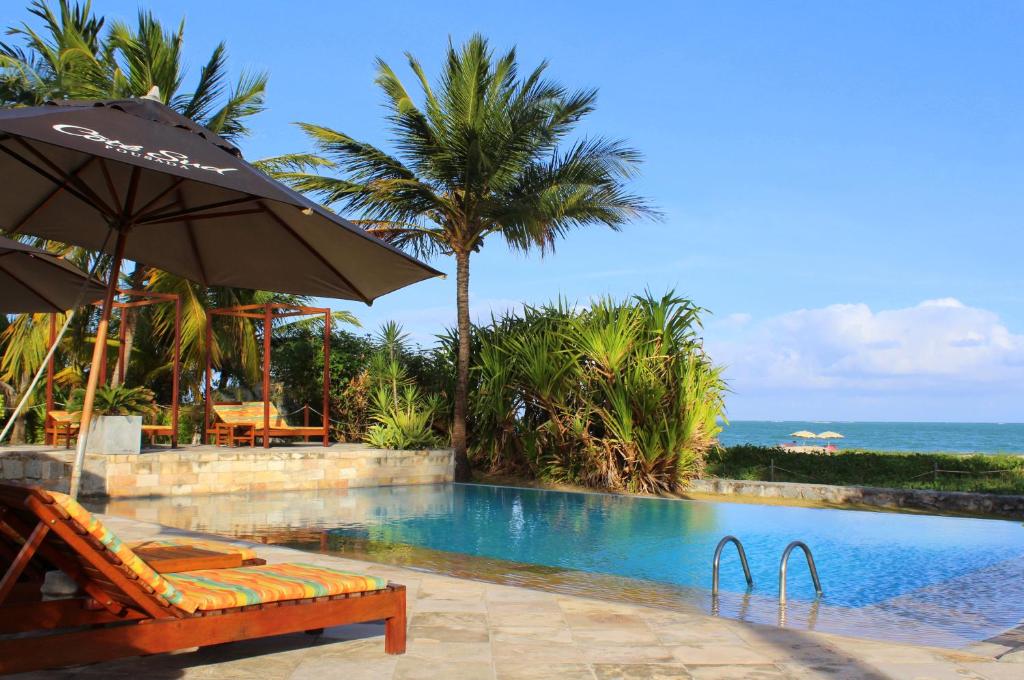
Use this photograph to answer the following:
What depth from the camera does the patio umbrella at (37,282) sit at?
6707 millimetres

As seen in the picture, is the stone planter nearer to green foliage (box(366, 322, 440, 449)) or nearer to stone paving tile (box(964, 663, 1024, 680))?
green foliage (box(366, 322, 440, 449))

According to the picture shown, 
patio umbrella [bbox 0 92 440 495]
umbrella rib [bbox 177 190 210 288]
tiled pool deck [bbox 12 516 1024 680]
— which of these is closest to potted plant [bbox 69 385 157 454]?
patio umbrella [bbox 0 92 440 495]

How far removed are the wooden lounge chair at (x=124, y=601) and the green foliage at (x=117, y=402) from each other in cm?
979

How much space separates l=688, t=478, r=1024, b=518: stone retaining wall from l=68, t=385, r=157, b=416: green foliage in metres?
8.98

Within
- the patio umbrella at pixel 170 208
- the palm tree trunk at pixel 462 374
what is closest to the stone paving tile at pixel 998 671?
the patio umbrella at pixel 170 208

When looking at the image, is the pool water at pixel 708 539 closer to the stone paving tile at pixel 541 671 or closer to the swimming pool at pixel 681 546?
the swimming pool at pixel 681 546

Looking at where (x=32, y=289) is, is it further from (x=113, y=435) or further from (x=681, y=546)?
(x=681, y=546)

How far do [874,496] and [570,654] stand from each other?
37.4 ft

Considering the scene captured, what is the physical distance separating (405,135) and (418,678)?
14.8 m

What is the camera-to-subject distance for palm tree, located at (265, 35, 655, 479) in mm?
17141

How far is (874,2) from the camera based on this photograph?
14.3 m

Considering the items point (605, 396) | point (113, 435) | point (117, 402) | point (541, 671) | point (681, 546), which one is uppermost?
point (605, 396)

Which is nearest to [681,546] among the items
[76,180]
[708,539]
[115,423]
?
[708,539]

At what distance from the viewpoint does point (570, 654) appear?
4176mm
